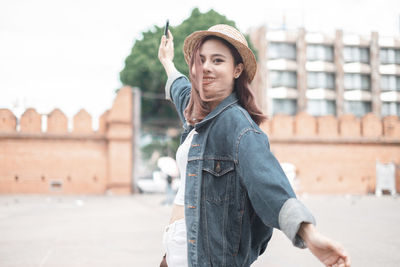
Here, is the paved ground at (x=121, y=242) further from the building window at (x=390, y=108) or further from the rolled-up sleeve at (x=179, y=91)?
the building window at (x=390, y=108)

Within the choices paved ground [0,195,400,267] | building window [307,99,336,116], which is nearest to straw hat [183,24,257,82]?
paved ground [0,195,400,267]

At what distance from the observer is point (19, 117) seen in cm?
1953

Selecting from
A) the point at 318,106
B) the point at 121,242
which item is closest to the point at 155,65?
the point at 121,242

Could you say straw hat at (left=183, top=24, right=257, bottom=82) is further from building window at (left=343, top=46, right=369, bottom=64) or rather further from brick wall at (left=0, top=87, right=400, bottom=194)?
building window at (left=343, top=46, right=369, bottom=64)

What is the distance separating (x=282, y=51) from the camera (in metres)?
44.2

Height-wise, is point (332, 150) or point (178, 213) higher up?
Answer: point (178, 213)

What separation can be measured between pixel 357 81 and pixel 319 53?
217 inches

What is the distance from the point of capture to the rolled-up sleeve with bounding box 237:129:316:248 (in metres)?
1.32

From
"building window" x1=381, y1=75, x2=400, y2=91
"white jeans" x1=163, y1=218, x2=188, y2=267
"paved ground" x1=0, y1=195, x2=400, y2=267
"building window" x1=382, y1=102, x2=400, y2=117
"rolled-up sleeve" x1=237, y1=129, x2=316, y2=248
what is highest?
"building window" x1=381, y1=75, x2=400, y2=91

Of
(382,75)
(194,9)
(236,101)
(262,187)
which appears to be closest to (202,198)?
(262,187)

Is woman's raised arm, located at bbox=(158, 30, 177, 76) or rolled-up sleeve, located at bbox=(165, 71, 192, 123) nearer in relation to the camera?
rolled-up sleeve, located at bbox=(165, 71, 192, 123)

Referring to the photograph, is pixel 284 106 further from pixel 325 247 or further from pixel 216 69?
pixel 325 247

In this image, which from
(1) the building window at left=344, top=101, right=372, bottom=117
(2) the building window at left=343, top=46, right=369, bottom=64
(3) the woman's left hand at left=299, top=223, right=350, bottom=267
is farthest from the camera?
(2) the building window at left=343, top=46, right=369, bottom=64

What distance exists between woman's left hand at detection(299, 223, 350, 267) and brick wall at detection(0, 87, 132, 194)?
1828 centimetres
